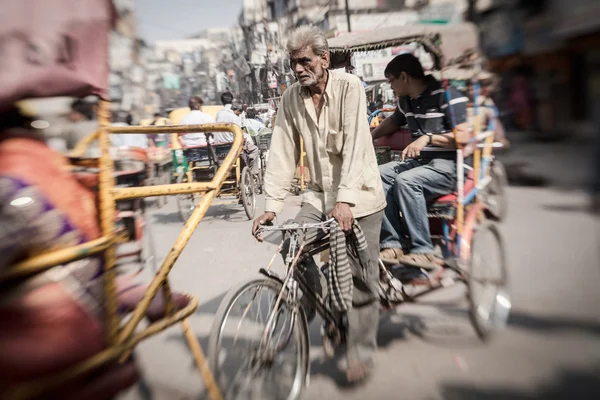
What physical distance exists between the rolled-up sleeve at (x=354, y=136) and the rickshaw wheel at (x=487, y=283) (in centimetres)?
113

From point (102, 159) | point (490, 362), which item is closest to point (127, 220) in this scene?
point (102, 159)

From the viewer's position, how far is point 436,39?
3326mm

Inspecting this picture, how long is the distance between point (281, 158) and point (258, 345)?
1027 mm

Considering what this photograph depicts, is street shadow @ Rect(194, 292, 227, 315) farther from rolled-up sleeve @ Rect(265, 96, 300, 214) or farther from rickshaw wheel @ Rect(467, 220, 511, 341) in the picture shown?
rickshaw wheel @ Rect(467, 220, 511, 341)

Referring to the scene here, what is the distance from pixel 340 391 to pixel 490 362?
0.94 metres

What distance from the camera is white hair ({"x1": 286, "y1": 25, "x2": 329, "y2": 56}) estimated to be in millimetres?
2131

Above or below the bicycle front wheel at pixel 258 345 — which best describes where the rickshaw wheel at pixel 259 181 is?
above

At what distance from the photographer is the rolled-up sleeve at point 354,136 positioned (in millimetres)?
2186

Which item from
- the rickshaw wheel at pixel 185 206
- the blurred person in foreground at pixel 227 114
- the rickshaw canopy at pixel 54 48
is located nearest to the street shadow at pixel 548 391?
the rickshaw canopy at pixel 54 48

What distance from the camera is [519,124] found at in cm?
386

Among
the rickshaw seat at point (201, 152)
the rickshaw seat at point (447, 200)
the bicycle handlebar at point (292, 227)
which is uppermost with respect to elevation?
the rickshaw seat at point (201, 152)

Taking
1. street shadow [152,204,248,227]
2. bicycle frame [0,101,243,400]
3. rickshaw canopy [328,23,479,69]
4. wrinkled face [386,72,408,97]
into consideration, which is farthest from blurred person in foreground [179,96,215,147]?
bicycle frame [0,101,243,400]

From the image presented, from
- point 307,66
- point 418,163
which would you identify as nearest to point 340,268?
point 307,66

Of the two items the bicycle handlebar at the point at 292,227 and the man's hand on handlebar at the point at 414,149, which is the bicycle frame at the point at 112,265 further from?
Answer: the man's hand on handlebar at the point at 414,149
